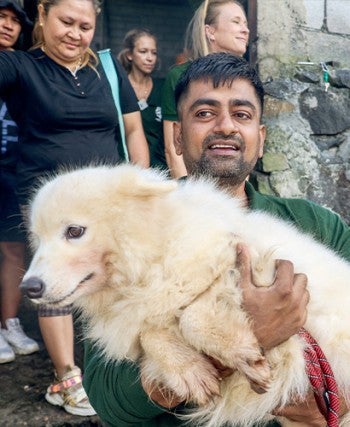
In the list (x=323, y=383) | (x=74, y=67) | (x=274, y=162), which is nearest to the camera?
(x=323, y=383)

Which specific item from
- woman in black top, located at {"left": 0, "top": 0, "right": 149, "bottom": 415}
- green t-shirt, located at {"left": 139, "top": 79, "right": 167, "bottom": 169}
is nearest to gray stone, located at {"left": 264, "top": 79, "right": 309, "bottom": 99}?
green t-shirt, located at {"left": 139, "top": 79, "right": 167, "bottom": 169}

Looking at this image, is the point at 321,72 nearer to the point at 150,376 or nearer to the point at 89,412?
the point at 89,412

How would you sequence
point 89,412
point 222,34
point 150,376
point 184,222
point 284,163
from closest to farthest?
1. point 150,376
2. point 184,222
3. point 89,412
4. point 222,34
5. point 284,163

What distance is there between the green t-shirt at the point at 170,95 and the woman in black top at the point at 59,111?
60 centimetres

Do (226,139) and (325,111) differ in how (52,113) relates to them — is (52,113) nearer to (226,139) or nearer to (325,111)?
(226,139)

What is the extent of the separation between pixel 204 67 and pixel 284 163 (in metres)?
2.60

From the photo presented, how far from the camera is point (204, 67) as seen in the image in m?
2.66

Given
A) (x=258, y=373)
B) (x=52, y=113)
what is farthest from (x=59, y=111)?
(x=258, y=373)

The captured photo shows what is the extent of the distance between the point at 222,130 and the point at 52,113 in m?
1.32

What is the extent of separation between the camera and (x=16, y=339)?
4.06 meters

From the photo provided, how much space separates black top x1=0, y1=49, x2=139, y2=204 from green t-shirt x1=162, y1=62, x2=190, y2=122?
0.60 m

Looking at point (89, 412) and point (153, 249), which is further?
point (89, 412)

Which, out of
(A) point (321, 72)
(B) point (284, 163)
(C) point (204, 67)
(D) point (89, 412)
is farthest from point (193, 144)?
(A) point (321, 72)

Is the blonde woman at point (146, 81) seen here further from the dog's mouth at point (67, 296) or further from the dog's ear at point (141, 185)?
the dog's mouth at point (67, 296)
